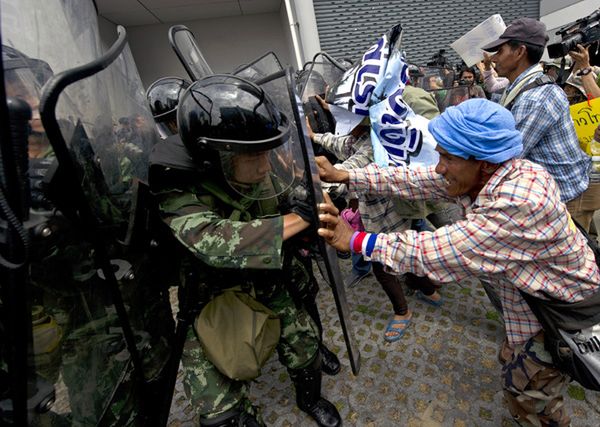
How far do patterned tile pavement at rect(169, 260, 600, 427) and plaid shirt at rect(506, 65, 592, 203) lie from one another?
4.06 feet

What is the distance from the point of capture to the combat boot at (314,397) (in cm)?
194

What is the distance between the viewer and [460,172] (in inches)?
53.9

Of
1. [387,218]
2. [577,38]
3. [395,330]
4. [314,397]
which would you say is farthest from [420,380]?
[577,38]

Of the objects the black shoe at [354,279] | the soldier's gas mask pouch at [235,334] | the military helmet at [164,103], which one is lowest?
the black shoe at [354,279]

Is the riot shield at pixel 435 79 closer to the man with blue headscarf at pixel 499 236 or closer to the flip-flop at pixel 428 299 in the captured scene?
the flip-flop at pixel 428 299

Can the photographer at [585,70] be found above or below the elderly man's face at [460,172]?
below

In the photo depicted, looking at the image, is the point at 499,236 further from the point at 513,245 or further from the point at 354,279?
the point at 354,279

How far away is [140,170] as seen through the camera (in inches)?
52.9

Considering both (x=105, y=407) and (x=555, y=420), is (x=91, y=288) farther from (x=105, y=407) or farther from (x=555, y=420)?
(x=555, y=420)

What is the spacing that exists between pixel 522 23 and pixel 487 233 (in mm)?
2159

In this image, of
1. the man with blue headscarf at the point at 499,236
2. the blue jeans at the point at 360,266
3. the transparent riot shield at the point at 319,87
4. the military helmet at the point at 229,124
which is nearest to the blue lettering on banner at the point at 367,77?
the man with blue headscarf at the point at 499,236

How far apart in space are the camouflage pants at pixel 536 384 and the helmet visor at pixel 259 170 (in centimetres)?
137

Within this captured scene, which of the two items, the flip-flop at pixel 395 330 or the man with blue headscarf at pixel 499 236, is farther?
the flip-flop at pixel 395 330

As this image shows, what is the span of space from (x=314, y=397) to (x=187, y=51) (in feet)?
8.04
